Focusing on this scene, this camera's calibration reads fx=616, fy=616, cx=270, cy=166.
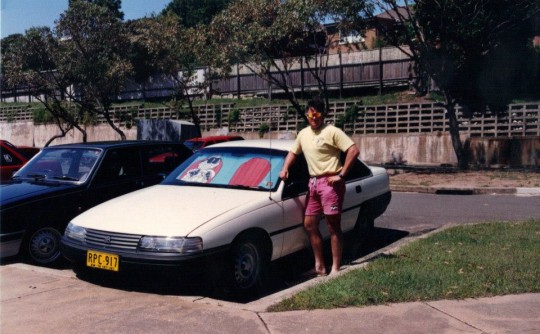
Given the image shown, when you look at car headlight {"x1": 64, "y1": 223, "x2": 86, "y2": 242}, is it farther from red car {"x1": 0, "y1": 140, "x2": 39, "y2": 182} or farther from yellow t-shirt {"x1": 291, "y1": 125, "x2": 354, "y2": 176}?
red car {"x1": 0, "y1": 140, "x2": 39, "y2": 182}

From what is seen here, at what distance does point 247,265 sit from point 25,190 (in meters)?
3.10

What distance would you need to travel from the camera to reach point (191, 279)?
17.3 feet

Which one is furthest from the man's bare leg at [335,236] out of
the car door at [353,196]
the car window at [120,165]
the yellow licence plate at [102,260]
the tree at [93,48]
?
the tree at [93,48]

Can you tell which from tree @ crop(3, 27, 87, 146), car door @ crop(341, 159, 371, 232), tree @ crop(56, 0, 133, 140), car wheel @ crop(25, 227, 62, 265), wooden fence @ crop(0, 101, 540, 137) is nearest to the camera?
car wheel @ crop(25, 227, 62, 265)

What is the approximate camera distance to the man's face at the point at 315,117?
20.1 feet

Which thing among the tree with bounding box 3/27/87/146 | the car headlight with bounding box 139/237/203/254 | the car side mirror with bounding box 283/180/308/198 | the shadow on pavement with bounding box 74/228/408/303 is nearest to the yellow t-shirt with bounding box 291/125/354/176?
the car side mirror with bounding box 283/180/308/198

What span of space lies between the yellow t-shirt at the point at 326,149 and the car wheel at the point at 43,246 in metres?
3.14

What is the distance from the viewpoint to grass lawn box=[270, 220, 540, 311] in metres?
5.23

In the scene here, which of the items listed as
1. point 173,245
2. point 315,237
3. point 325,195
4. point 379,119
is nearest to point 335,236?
point 315,237

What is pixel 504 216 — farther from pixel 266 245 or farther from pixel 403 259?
pixel 266 245

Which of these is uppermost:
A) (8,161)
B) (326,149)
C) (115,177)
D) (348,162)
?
(326,149)

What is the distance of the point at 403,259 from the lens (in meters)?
6.61

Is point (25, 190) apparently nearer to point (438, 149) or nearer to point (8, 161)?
point (8, 161)

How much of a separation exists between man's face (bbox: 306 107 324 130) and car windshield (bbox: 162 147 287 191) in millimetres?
662
